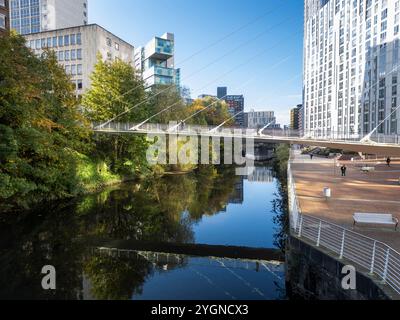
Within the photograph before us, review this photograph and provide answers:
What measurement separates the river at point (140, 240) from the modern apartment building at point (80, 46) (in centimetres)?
3769

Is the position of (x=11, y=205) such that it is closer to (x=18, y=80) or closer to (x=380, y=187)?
(x=18, y=80)

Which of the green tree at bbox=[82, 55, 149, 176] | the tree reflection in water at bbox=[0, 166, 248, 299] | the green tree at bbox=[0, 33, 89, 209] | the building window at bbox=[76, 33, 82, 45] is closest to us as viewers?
the tree reflection in water at bbox=[0, 166, 248, 299]

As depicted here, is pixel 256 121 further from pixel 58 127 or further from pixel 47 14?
pixel 58 127

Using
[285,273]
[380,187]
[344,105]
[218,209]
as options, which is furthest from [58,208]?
[344,105]

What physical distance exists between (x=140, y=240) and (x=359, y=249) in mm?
10377

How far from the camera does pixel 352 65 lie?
3110 inches

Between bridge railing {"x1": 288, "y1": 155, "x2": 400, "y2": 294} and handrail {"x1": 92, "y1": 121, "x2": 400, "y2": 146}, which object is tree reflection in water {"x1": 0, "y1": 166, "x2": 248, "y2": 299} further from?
bridge railing {"x1": 288, "y1": 155, "x2": 400, "y2": 294}

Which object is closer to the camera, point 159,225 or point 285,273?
point 285,273

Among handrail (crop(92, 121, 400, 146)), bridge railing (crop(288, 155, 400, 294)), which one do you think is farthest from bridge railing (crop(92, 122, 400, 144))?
bridge railing (crop(288, 155, 400, 294))

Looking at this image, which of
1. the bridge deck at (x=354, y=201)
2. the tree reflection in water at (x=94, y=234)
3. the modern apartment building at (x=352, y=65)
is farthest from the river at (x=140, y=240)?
the modern apartment building at (x=352, y=65)

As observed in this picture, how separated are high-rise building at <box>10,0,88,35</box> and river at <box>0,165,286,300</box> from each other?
2956 inches

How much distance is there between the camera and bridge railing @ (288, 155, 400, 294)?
768 centimetres

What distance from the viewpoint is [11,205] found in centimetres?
2047
